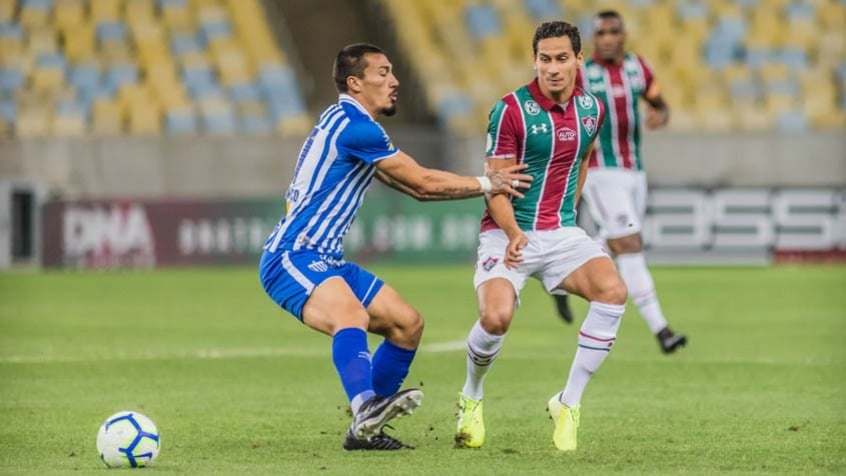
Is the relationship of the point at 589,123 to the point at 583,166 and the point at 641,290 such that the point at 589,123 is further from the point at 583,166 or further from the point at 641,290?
the point at 641,290

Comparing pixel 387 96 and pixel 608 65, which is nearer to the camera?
pixel 387 96

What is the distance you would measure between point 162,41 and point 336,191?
56.8ft

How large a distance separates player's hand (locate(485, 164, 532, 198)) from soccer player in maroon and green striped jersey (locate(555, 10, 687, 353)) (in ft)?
14.3

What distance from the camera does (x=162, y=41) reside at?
78.2 ft

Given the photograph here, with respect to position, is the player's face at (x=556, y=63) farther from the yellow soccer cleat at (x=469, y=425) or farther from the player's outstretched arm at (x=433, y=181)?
the yellow soccer cleat at (x=469, y=425)

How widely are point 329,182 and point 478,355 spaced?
1063 mm

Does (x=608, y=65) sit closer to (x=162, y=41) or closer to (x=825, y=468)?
(x=825, y=468)

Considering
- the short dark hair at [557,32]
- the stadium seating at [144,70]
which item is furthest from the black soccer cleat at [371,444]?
the stadium seating at [144,70]

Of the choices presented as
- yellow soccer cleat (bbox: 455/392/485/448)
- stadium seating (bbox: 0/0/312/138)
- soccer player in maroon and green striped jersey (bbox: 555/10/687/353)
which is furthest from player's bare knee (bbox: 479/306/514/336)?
stadium seating (bbox: 0/0/312/138)

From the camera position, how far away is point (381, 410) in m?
6.43

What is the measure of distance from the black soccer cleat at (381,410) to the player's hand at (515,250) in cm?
112

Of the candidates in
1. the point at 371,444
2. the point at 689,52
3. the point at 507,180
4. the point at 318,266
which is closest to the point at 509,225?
the point at 507,180

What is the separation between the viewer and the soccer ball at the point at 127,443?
21.1ft

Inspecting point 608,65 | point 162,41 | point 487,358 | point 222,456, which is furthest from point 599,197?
point 162,41
